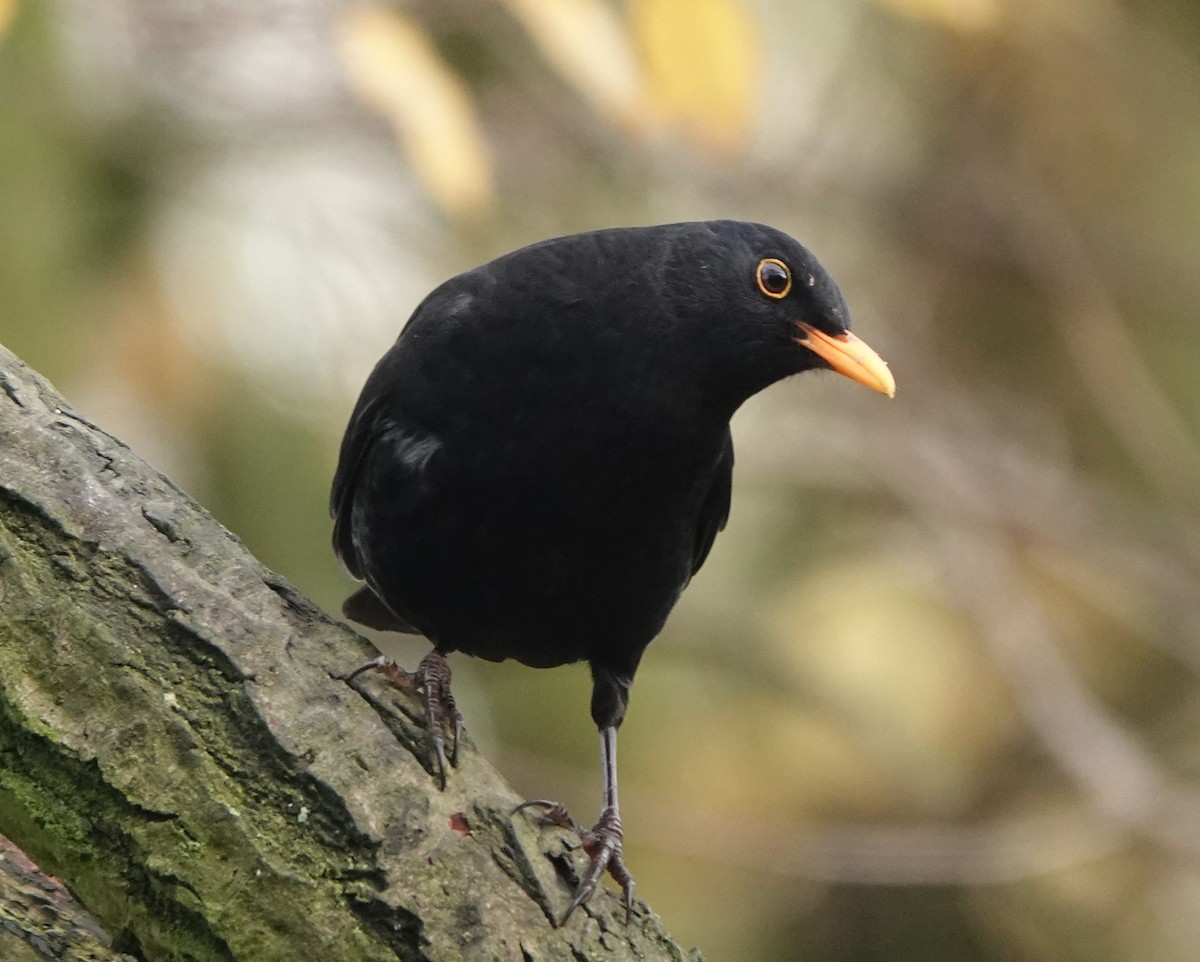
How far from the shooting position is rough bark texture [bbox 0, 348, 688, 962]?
216cm

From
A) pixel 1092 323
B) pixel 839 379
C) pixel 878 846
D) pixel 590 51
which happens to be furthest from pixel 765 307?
pixel 878 846

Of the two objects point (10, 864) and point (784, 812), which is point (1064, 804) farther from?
point (10, 864)

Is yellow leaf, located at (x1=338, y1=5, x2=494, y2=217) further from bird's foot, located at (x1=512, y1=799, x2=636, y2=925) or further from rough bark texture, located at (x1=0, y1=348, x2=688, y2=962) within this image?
bird's foot, located at (x1=512, y1=799, x2=636, y2=925)

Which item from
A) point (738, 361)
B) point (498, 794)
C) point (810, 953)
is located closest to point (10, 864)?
point (498, 794)

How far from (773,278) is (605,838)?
132 centimetres

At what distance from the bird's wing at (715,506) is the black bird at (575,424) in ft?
0.74

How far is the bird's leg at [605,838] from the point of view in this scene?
2.46 meters

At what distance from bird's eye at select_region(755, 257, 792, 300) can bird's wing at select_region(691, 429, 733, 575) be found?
15.3 inches

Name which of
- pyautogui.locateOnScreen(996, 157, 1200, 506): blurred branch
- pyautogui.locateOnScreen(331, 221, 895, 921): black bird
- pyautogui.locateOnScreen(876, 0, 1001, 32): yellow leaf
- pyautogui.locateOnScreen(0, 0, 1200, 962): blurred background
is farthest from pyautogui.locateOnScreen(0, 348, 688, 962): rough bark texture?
pyautogui.locateOnScreen(996, 157, 1200, 506): blurred branch

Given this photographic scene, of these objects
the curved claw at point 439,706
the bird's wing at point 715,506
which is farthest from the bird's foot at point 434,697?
the bird's wing at point 715,506

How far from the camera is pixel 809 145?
530 centimetres

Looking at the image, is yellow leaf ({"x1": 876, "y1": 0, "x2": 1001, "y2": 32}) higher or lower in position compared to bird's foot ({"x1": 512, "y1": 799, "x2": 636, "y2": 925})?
higher

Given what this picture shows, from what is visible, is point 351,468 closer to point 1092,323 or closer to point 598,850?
point 598,850

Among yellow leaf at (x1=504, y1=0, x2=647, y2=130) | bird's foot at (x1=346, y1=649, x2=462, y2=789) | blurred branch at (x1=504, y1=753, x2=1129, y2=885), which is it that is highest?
yellow leaf at (x1=504, y1=0, x2=647, y2=130)
